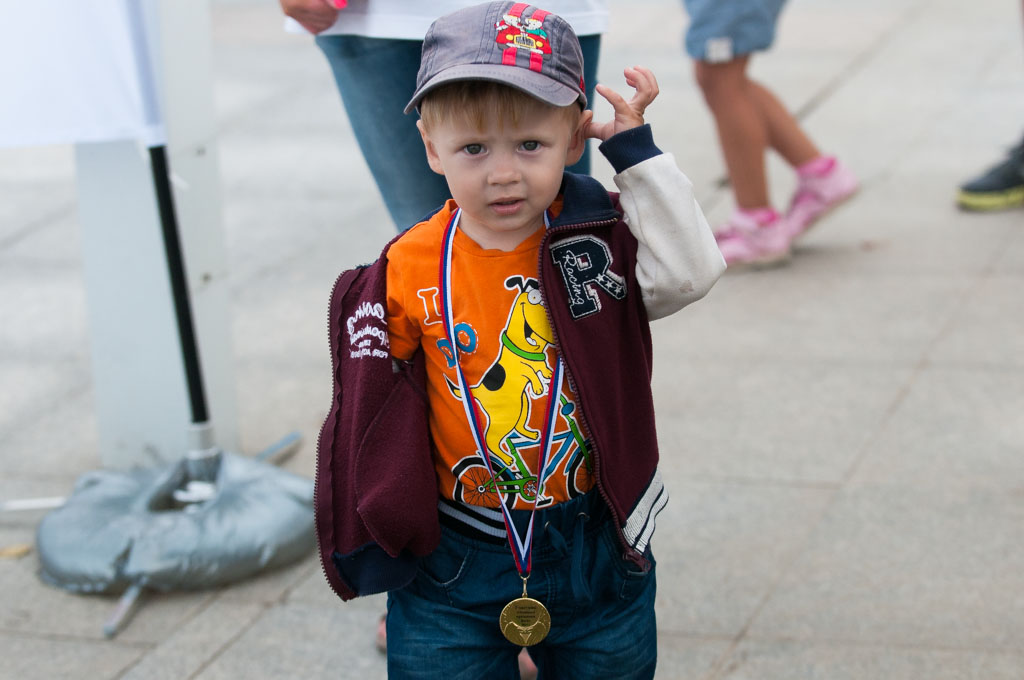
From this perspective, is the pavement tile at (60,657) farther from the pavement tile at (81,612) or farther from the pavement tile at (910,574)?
the pavement tile at (910,574)

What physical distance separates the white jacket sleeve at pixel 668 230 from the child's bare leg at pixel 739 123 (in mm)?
3187

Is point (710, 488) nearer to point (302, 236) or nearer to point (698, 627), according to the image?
point (698, 627)

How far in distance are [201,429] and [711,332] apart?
196cm

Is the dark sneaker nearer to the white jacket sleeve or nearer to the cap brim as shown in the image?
the white jacket sleeve

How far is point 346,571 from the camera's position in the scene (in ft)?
7.23

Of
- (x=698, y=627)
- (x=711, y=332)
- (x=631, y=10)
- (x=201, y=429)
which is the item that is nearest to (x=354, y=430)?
(x=698, y=627)

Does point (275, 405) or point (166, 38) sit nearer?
point (166, 38)

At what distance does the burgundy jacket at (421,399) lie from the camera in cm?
209

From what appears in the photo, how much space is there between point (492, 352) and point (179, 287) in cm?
160

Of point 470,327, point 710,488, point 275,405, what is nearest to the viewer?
point 470,327

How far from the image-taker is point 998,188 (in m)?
5.63

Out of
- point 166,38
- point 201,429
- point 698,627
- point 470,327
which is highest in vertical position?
point 166,38

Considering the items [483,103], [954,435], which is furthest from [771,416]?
[483,103]

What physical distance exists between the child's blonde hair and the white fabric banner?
61.3 inches
